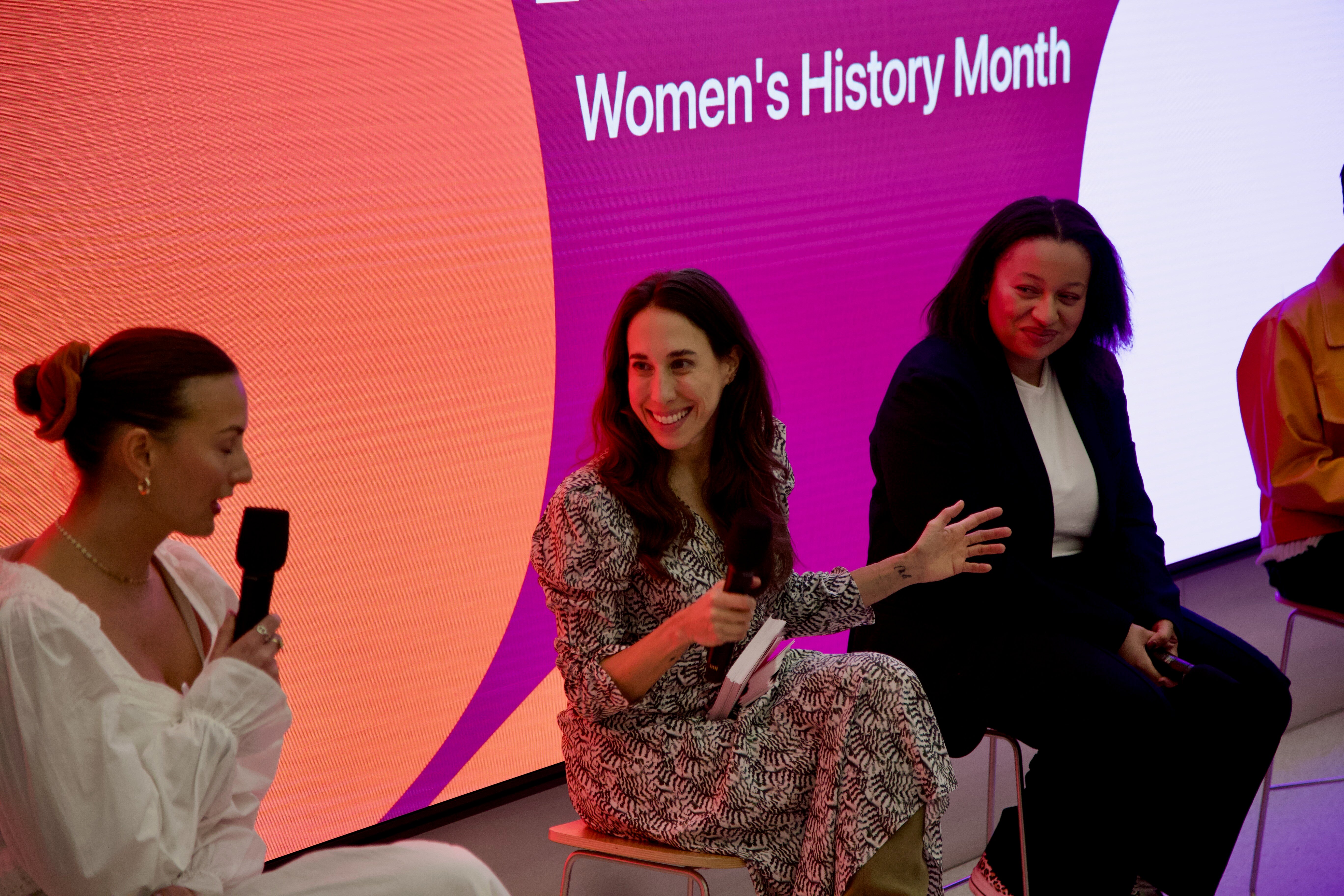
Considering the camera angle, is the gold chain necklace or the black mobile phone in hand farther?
the black mobile phone in hand

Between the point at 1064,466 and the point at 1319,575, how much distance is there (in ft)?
2.66

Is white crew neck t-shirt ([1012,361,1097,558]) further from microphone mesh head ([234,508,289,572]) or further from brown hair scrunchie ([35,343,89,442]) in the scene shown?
brown hair scrunchie ([35,343,89,442])

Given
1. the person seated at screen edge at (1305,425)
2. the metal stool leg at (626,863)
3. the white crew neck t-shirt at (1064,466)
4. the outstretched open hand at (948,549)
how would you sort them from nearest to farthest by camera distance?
the metal stool leg at (626,863), the outstretched open hand at (948,549), the white crew neck t-shirt at (1064,466), the person seated at screen edge at (1305,425)

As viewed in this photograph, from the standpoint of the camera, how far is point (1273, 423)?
121 inches

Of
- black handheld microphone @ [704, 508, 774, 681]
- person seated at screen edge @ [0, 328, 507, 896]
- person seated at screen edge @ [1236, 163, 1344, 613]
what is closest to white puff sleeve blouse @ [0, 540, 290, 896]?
person seated at screen edge @ [0, 328, 507, 896]

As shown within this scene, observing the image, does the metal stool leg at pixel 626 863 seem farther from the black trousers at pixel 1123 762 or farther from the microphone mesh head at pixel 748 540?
the black trousers at pixel 1123 762

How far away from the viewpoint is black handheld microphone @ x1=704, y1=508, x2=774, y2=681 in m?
1.89

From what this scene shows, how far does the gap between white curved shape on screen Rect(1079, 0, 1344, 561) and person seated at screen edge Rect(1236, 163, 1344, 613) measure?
696 millimetres

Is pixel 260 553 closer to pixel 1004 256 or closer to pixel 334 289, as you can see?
pixel 334 289

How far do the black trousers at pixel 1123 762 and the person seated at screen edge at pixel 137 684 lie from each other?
1245 mm

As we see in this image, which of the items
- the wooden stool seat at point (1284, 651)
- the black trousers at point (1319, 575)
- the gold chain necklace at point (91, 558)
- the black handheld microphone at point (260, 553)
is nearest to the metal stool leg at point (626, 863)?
the black handheld microphone at point (260, 553)

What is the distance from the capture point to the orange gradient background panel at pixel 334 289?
2.08 metres

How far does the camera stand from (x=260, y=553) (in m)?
1.63

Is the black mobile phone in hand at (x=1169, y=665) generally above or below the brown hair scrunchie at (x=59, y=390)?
below
